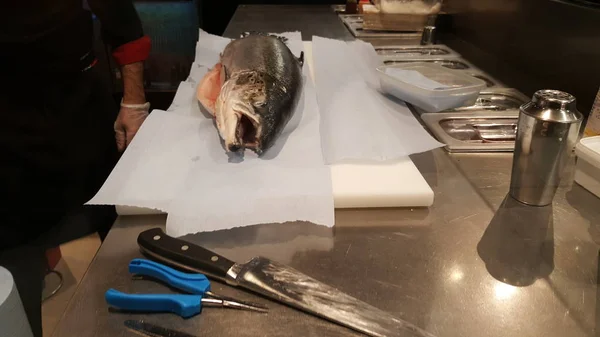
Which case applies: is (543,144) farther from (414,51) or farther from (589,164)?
(414,51)

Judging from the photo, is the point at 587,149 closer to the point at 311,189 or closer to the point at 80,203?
the point at 311,189

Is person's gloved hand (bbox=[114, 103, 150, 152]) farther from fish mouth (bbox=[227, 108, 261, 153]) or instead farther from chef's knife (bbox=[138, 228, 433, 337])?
chef's knife (bbox=[138, 228, 433, 337])

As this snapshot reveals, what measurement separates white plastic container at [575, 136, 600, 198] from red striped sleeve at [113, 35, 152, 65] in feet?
3.86

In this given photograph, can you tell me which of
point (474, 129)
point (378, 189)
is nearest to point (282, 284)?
point (378, 189)

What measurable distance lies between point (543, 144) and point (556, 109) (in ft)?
0.20

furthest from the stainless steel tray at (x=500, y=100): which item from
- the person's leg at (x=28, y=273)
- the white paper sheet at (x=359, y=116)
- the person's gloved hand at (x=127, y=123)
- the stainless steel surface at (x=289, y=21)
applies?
the person's leg at (x=28, y=273)

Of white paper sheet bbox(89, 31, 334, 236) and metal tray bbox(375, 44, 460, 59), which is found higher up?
white paper sheet bbox(89, 31, 334, 236)

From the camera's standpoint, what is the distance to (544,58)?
1234mm

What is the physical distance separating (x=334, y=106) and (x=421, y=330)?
2.51 ft

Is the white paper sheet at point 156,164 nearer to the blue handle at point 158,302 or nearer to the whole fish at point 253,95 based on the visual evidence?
the whole fish at point 253,95

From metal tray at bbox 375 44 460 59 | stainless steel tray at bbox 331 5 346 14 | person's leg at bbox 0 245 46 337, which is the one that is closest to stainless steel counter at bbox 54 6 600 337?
person's leg at bbox 0 245 46 337

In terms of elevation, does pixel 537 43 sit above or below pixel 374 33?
above

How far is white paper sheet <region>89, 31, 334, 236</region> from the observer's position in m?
0.73

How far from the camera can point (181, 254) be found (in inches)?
24.4
